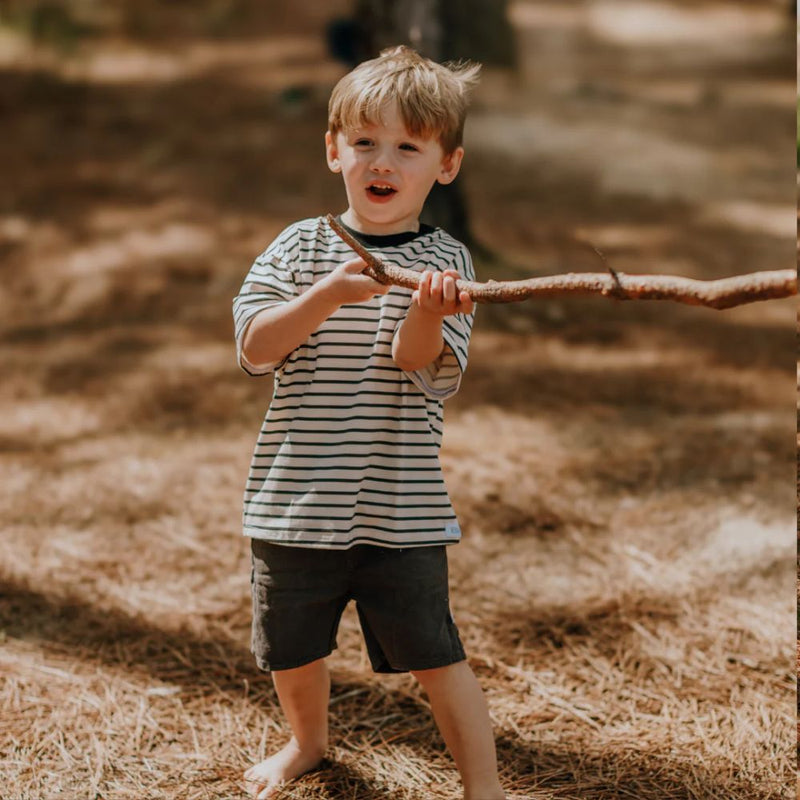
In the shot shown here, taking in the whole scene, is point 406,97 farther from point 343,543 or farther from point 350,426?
point 343,543

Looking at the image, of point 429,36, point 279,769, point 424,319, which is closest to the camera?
point 424,319

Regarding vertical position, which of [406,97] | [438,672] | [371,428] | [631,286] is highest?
[406,97]

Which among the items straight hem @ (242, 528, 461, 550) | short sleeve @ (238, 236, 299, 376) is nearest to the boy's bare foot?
straight hem @ (242, 528, 461, 550)

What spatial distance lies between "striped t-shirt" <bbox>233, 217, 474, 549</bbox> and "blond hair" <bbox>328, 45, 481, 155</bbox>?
10.3 inches

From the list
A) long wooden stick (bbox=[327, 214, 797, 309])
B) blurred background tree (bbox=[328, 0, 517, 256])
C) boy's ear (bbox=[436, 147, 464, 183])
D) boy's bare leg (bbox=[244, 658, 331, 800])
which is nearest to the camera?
long wooden stick (bbox=[327, 214, 797, 309])

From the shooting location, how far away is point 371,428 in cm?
239

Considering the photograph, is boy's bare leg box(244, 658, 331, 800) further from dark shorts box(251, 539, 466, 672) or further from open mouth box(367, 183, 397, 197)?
open mouth box(367, 183, 397, 197)

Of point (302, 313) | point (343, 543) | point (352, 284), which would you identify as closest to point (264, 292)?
point (302, 313)

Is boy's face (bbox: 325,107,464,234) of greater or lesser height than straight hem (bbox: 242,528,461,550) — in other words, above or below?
above

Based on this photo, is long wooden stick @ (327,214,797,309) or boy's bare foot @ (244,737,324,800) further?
boy's bare foot @ (244,737,324,800)

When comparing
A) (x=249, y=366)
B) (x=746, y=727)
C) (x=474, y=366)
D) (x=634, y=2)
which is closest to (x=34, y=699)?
(x=249, y=366)

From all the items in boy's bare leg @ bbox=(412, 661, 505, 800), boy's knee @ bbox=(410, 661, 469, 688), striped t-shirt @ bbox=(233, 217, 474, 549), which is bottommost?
boy's bare leg @ bbox=(412, 661, 505, 800)

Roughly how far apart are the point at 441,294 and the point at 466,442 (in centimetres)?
249

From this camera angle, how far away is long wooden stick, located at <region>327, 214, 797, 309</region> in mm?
A: 1782
